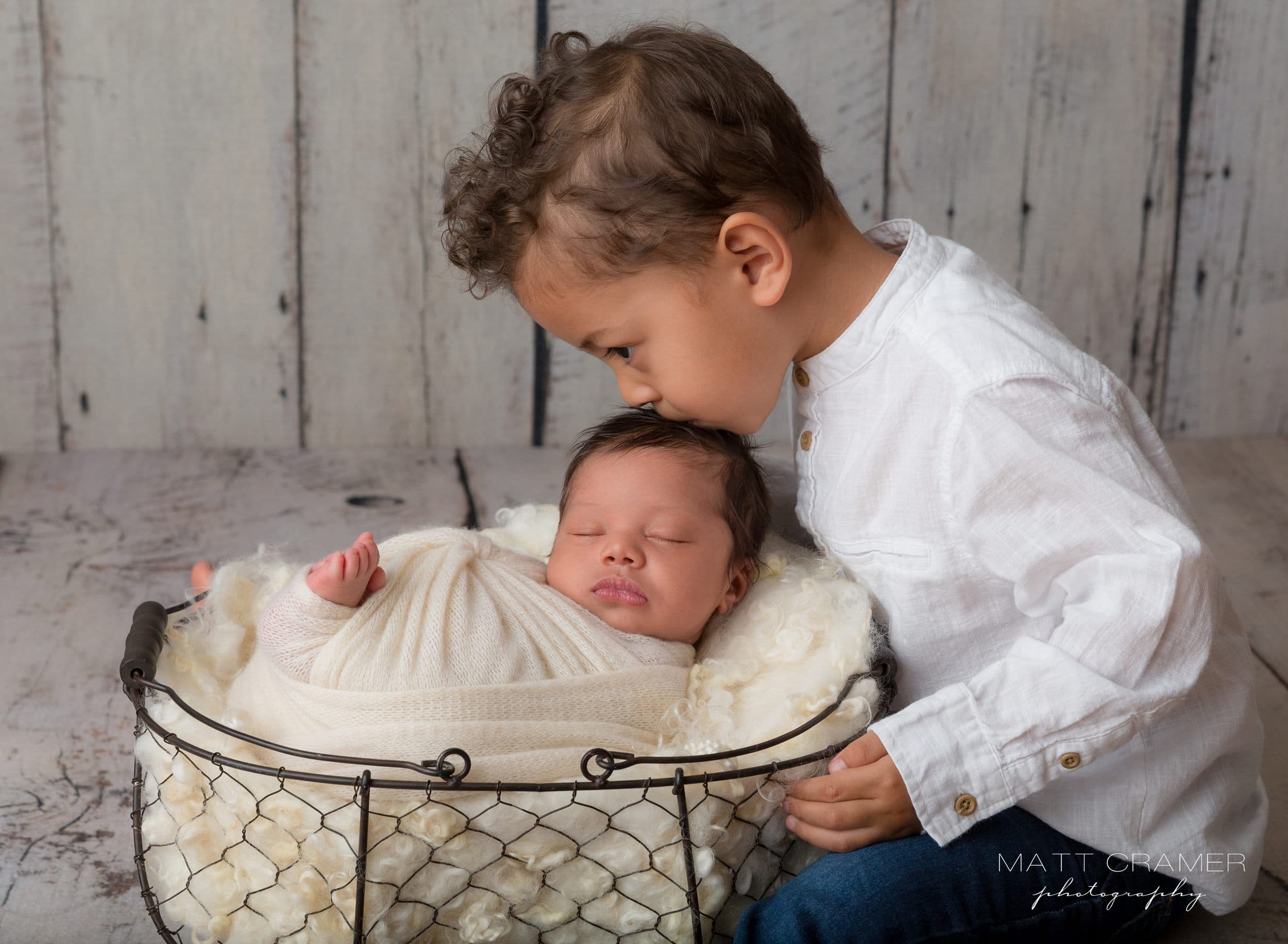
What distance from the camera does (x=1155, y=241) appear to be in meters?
1.67

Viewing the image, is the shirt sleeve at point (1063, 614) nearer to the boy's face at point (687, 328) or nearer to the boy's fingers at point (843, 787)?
the boy's fingers at point (843, 787)

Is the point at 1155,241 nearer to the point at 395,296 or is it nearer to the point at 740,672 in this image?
the point at 395,296

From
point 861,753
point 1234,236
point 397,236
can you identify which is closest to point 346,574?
point 861,753

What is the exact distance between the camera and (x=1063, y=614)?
29.1 inches

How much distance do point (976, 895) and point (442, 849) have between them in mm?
321

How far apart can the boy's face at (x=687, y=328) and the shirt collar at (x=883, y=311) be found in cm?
3

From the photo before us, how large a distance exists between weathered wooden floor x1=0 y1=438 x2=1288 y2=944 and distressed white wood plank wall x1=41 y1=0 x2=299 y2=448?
68 millimetres

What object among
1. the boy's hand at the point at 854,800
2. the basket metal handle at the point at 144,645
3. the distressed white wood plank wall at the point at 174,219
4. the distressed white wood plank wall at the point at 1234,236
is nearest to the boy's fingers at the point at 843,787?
the boy's hand at the point at 854,800

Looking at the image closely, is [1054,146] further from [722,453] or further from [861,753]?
[861,753]

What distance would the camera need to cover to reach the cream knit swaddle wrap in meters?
0.72

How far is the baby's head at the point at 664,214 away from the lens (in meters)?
0.77

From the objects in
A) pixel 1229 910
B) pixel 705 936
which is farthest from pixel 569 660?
pixel 1229 910

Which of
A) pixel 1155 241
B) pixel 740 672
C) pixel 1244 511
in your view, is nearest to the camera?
pixel 740 672

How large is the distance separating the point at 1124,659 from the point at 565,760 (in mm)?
329
